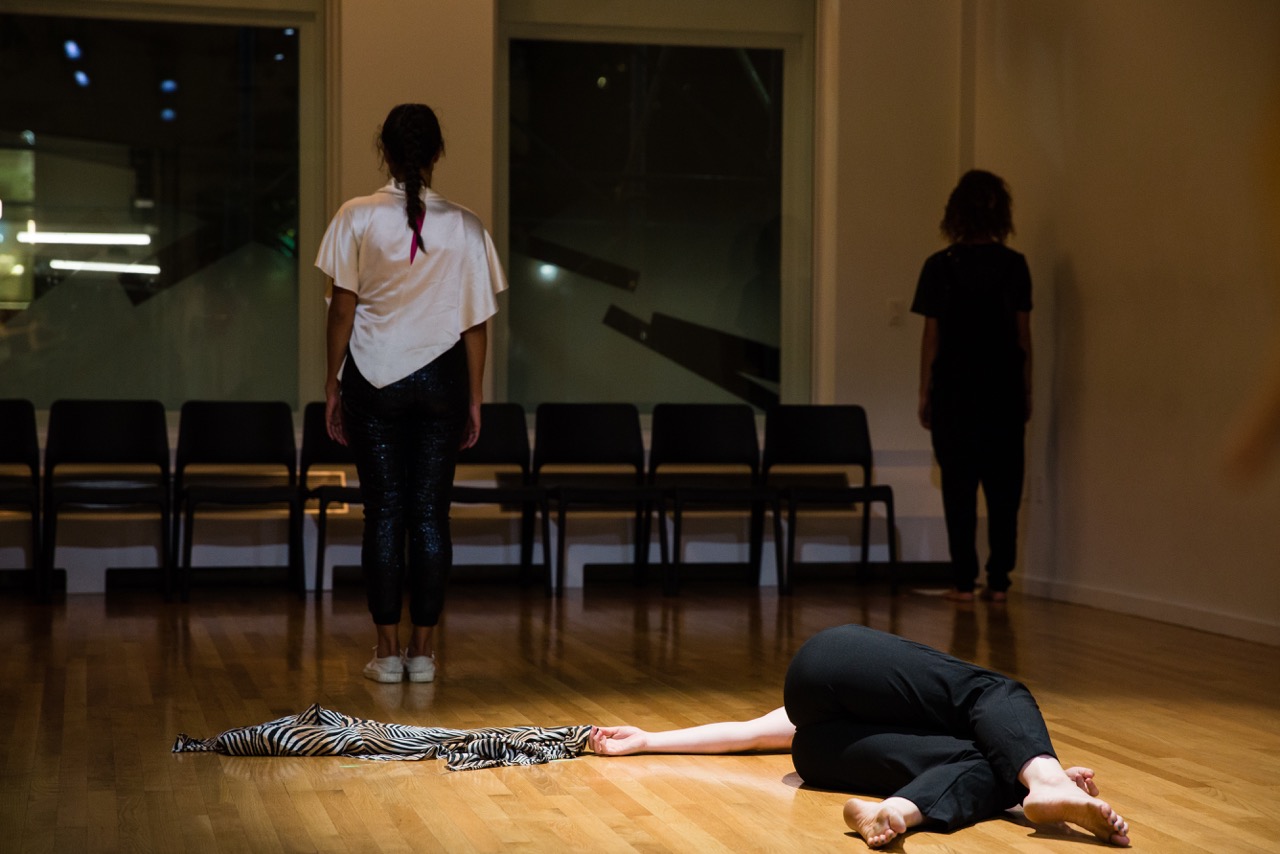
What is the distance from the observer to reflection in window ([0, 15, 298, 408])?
7.03m

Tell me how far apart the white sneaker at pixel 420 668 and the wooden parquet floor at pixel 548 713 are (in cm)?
4

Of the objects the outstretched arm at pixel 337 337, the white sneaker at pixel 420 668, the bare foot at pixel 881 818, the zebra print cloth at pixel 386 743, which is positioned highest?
the outstretched arm at pixel 337 337

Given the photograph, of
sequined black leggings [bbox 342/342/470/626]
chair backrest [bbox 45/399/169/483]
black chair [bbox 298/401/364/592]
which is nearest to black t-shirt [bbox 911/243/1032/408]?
black chair [bbox 298/401/364/592]

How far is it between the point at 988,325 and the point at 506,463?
7.19ft

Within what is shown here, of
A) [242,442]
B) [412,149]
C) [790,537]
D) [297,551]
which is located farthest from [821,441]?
[412,149]

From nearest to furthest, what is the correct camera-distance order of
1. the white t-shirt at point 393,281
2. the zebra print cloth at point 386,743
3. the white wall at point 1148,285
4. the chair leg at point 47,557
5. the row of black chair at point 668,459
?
the zebra print cloth at point 386,743 → the white t-shirt at point 393,281 → the white wall at point 1148,285 → the chair leg at point 47,557 → the row of black chair at point 668,459

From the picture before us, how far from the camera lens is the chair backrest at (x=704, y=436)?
22.5ft

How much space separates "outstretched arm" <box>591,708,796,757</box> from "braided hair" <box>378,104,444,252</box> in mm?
1545

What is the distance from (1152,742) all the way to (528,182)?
16.2 feet

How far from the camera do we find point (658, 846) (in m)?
2.46

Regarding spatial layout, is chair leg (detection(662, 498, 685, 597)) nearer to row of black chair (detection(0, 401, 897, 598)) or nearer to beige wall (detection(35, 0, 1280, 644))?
row of black chair (detection(0, 401, 897, 598))

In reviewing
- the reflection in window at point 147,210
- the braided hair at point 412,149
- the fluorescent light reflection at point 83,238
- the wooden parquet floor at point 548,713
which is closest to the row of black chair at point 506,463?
the wooden parquet floor at point 548,713

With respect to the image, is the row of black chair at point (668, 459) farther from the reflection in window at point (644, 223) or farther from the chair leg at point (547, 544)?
the reflection in window at point (644, 223)

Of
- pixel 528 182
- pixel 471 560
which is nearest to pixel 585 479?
pixel 471 560
